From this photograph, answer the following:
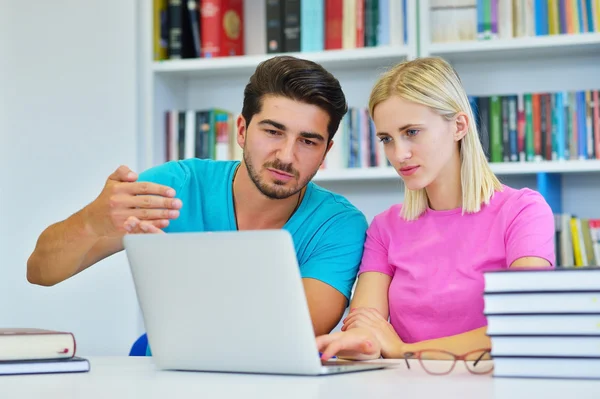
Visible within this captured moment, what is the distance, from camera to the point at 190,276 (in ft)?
3.57

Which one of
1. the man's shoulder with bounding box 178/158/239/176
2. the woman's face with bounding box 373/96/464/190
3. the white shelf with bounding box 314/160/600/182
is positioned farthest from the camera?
the white shelf with bounding box 314/160/600/182

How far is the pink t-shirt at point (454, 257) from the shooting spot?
5.19 ft

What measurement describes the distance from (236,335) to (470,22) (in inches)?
71.5

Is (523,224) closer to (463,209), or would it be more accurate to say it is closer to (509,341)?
(463,209)

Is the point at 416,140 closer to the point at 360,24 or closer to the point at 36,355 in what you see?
the point at 36,355

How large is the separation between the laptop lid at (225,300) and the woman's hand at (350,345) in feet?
0.54

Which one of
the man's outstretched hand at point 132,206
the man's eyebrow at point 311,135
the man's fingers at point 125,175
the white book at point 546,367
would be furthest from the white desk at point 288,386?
the man's eyebrow at point 311,135

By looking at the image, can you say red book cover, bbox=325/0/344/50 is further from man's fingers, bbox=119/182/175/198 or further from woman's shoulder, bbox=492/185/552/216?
man's fingers, bbox=119/182/175/198

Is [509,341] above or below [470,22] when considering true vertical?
below

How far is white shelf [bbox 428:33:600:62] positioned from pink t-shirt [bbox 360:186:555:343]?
1.01 metres

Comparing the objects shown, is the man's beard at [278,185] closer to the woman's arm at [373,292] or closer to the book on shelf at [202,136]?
the woman's arm at [373,292]

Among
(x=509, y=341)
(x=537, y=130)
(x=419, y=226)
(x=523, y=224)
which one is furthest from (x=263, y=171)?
(x=537, y=130)

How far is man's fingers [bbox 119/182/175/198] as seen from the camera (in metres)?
1.38

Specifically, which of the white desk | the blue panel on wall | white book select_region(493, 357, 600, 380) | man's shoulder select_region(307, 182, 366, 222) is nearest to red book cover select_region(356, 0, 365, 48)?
the blue panel on wall
